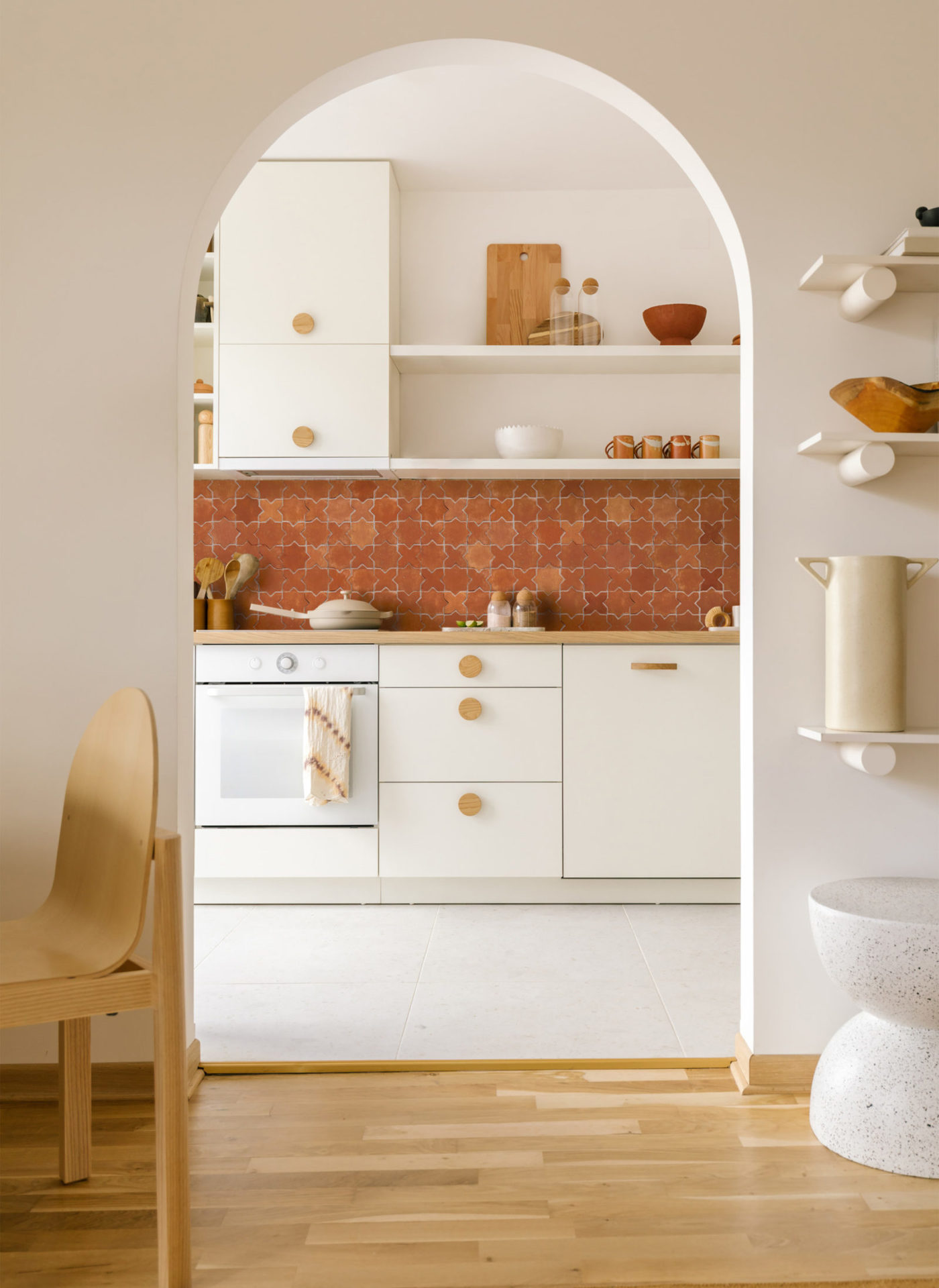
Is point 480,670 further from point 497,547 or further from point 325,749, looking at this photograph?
point 497,547

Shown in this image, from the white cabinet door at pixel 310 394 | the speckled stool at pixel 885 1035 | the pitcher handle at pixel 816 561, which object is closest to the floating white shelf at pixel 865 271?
the pitcher handle at pixel 816 561

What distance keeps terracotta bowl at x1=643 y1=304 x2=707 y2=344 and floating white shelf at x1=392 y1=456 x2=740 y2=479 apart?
47 cm

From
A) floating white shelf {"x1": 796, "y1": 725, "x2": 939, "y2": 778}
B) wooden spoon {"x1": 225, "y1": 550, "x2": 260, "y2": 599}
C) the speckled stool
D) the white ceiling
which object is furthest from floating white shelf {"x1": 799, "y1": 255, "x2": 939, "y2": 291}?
wooden spoon {"x1": 225, "y1": 550, "x2": 260, "y2": 599}

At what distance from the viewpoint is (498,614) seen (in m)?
3.55

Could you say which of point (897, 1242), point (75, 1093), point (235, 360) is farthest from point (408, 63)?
point (897, 1242)

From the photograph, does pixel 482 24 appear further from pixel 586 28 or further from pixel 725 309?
pixel 725 309

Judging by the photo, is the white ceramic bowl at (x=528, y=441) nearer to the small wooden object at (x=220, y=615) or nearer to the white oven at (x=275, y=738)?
the white oven at (x=275, y=738)

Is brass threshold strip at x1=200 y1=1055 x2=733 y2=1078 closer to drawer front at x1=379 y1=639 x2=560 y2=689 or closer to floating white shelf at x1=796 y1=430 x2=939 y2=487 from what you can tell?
floating white shelf at x1=796 y1=430 x2=939 y2=487

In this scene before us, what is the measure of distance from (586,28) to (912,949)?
179 centimetres

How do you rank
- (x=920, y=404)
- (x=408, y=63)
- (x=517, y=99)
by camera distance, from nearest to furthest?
(x=920, y=404) → (x=408, y=63) → (x=517, y=99)

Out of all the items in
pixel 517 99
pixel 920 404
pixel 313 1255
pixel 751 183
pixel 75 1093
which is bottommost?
pixel 313 1255

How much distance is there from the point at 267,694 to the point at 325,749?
0.28 metres

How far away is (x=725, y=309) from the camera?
11.9 feet

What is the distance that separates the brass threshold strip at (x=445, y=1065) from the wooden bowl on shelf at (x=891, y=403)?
1.33 metres
